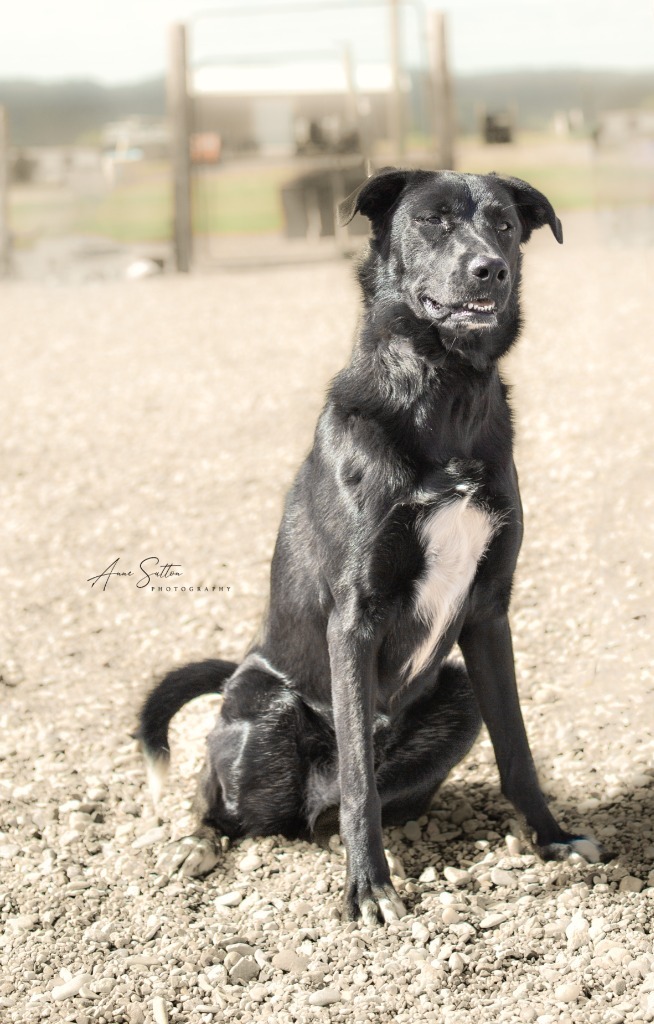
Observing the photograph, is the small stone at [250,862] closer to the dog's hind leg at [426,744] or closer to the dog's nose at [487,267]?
the dog's hind leg at [426,744]

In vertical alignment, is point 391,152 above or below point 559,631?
above

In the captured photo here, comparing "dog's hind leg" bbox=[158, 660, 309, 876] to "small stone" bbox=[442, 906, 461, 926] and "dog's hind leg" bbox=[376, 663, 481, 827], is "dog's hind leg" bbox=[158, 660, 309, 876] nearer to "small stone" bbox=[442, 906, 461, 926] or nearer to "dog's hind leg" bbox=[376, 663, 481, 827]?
"dog's hind leg" bbox=[376, 663, 481, 827]

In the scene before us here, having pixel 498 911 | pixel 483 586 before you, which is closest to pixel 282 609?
pixel 483 586

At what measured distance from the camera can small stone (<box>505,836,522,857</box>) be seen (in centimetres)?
330

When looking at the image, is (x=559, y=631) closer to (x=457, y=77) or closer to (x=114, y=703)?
(x=114, y=703)

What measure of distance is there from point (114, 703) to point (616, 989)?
7.90 feet

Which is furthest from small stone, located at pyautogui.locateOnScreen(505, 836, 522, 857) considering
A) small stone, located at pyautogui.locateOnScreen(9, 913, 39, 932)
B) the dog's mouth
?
the dog's mouth

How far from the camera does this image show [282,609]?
10.8 ft

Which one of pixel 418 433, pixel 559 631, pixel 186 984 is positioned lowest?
pixel 186 984

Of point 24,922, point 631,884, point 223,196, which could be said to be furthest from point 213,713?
point 223,196

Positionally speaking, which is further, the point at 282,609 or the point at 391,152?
the point at 391,152

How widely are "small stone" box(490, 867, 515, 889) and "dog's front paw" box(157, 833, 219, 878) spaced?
83 cm

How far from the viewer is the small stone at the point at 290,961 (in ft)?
9.47

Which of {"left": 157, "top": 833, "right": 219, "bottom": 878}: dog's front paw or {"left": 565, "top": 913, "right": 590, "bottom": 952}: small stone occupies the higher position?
{"left": 157, "top": 833, "right": 219, "bottom": 878}: dog's front paw
